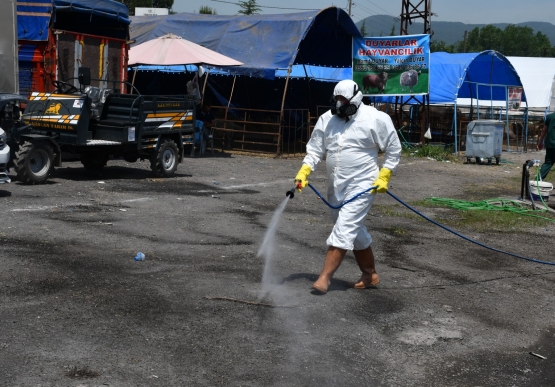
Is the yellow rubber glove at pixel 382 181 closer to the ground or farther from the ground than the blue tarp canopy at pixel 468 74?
closer to the ground

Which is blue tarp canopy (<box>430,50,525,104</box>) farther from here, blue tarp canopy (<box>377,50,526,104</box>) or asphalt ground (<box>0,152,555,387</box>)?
asphalt ground (<box>0,152,555,387</box>)

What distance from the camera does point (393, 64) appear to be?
976 inches

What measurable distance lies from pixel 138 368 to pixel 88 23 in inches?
590

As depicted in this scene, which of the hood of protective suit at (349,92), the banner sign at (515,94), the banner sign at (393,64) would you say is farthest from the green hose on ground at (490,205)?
the banner sign at (515,94)

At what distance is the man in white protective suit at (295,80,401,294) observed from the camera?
6.86 metres

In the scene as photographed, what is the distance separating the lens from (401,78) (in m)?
24.7

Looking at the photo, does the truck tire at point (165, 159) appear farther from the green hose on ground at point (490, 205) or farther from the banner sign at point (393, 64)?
the banner sign at point (393, 64)

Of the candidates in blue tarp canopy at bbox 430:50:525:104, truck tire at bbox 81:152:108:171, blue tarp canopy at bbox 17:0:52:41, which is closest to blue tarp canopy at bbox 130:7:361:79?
blue tarp canopy at bbox 430:50:525:104

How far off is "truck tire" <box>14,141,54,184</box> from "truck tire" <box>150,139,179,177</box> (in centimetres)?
241

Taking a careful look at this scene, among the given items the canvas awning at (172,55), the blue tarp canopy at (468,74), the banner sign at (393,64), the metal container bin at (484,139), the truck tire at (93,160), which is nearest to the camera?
the truck tire at (93,160)

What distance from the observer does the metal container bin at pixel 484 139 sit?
2348cm

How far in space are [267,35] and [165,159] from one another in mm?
9463

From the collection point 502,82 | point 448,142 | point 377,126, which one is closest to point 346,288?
point 377,126

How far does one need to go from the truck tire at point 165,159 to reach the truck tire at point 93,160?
101 cm
